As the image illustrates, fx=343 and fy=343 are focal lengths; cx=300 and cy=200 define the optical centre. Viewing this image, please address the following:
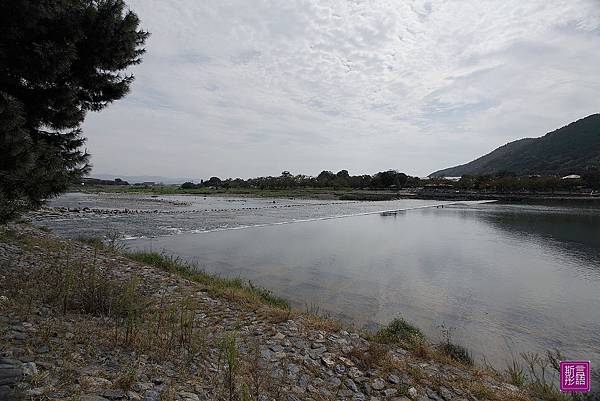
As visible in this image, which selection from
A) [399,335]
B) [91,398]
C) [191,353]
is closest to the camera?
[91,398]

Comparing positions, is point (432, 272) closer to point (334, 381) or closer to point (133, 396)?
point (334, 381)

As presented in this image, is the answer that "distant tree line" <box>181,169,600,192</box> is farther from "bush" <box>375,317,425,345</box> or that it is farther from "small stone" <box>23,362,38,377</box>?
"small stone" <box>23,362,38,377</box>

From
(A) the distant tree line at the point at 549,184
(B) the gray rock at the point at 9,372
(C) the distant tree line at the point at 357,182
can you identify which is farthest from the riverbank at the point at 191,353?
(C) the distant tree line at the point at 357,182

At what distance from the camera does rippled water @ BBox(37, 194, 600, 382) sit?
966 centimetres

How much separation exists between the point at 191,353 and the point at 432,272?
43.4 ft

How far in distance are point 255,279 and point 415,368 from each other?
8.56 metres

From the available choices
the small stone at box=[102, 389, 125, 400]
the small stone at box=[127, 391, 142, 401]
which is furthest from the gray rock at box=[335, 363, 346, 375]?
the small stone at box=[102, 389, 125, 400]

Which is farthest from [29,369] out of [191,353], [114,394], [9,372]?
[191,353]

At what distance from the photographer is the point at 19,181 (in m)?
A: 5.66

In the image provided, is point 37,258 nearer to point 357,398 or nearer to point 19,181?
point 19,181

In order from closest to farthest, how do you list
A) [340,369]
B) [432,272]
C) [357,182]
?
[340,369] → [432,272] → [357,182]

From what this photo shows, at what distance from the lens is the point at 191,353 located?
5.17m

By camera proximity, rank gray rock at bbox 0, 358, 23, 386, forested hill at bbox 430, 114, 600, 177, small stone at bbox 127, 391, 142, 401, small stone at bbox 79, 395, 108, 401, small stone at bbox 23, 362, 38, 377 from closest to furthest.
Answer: gray rock at bbox 0, 358, 23, 386 → small stone at bbox 79, 395, 108, 401 → small stone at bbox 23, 362, 38, 377 → small stone at bbox 127, 391, 142, 401 → forested hill at bbox 430, 114, 600, 177

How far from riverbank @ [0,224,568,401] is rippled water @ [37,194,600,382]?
8.29 ft
